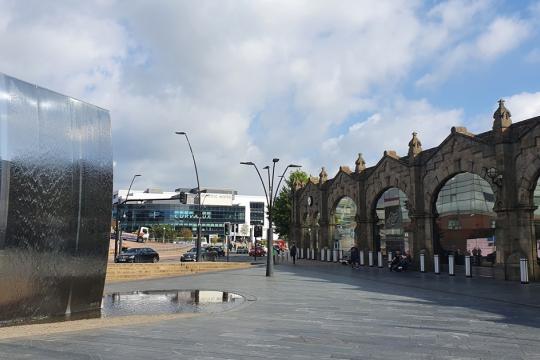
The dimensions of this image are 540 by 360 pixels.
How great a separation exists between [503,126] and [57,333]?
2034cm

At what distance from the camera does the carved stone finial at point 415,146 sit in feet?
95.9

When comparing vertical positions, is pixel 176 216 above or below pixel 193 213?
below

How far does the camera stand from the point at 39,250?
1096cm

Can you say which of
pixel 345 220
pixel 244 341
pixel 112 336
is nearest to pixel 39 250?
pixel 112 336

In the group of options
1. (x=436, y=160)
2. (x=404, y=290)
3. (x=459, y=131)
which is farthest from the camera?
(x=436, y=160)

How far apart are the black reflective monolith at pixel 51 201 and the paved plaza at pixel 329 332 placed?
1.51m

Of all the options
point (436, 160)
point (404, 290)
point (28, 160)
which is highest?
point (436, 160)

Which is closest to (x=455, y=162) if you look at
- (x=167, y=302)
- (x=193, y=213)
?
(x=167, y=302)

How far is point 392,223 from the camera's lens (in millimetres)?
32500

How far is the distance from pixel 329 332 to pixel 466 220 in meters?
18.5

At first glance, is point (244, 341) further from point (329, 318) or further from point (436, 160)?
point (436, 160)

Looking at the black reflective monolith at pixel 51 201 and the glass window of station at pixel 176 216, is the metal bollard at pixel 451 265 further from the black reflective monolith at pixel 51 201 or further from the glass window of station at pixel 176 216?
the glass window of station at pixel 176 216

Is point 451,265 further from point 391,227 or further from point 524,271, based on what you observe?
point 391,227

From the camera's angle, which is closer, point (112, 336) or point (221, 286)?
point (112, 336)
